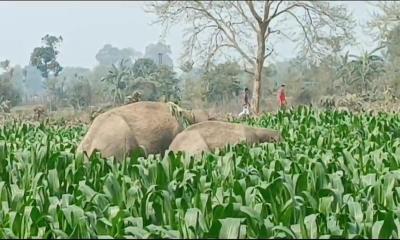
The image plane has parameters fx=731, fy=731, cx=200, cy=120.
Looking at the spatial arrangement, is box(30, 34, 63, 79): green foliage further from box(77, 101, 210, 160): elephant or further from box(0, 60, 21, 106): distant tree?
box(77, 101, 210, 160): elephant

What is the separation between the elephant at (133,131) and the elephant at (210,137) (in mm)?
430

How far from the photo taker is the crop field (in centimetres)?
354

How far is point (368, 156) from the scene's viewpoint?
655 centimetres

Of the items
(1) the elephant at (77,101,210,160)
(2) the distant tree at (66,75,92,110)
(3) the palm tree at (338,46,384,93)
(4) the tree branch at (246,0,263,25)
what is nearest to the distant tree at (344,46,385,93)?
(3) the palm tree at (338,46,384,93)

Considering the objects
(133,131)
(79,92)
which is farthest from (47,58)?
(133,131)

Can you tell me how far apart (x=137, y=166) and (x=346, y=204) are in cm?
207

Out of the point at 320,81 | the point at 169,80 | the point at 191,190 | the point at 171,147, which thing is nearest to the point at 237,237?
the point at 191,190

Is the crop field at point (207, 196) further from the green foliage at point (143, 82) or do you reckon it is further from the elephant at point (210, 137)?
the green foliage at point (143, 82)

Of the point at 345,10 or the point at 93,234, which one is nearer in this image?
the point at 93,234

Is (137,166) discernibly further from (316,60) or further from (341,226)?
(316,60)

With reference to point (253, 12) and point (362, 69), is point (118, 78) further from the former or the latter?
point (362, 69)

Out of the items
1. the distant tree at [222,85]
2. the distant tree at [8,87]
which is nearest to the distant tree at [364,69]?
the distant tree at [222,85]

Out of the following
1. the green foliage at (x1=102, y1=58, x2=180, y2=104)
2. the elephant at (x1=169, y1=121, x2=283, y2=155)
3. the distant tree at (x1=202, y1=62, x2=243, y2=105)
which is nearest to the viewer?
the elephant at (x1=169, y1=121, x2=283, y2=155)

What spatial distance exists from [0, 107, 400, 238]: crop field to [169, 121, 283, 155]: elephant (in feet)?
3.27
